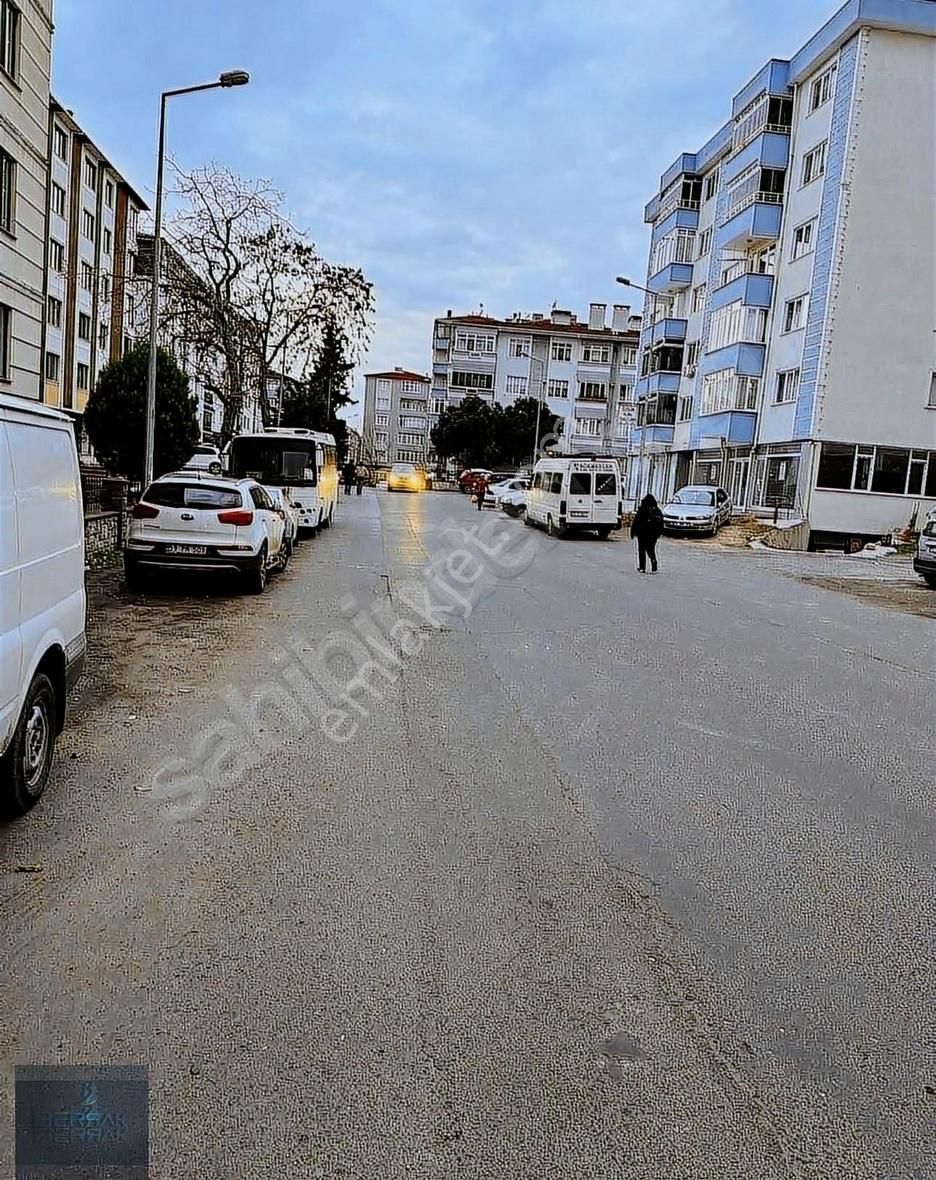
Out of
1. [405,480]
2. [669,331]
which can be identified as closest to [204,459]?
[405,480]

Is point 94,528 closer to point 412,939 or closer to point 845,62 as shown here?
point 412,939

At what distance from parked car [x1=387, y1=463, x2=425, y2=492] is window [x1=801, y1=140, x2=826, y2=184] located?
31.1 metres

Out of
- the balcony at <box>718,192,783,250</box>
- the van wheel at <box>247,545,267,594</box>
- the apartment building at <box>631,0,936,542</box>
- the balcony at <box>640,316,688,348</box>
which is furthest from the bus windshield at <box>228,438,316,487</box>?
the balcony at <box>640,316,688,348</box>

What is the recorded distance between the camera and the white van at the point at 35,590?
490cm

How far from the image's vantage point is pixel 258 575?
570 inches

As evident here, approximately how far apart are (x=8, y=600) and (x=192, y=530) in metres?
9.15

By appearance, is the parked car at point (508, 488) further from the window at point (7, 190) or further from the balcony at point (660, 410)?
the window at point (7, 190)

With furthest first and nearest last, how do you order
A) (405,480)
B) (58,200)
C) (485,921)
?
(405,480) → (58,200) → (485,921)

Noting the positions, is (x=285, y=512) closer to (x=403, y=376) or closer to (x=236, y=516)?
(x=236, y=516)

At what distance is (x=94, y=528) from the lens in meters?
17.3

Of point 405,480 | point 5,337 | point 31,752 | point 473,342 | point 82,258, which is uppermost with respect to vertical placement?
point 473,342

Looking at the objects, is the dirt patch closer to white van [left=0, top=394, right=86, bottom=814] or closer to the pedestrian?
the pedestrian

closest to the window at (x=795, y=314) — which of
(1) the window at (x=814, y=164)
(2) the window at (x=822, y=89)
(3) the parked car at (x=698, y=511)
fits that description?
(1) the window at (x=814, y=164)

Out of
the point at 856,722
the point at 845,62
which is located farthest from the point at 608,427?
the point at 856,722
